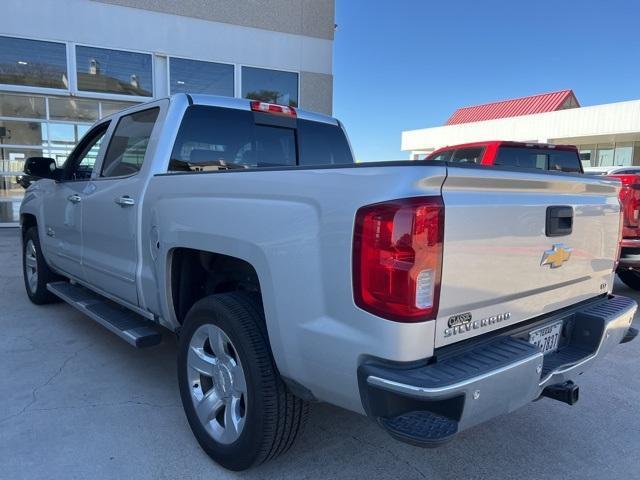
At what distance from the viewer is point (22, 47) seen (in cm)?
1079

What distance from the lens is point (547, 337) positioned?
8.11 feet

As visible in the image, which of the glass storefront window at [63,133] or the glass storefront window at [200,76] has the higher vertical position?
the glass storefront window at [200,76]

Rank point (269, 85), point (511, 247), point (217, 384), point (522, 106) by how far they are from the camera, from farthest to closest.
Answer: point (522, 106), point (269, 85), point (217, 384), point (511, 247)

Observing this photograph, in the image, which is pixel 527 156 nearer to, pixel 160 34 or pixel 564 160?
pixel 564 160

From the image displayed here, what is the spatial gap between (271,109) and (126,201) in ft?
4.38

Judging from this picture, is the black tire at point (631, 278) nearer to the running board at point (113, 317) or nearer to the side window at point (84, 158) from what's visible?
the running board at point (113, 317)

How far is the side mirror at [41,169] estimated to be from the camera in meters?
4.36

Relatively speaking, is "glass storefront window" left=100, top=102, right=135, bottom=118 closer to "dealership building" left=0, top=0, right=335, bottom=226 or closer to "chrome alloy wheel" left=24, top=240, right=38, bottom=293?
"dealership building" left=0, top=0, right=335, bottom=226

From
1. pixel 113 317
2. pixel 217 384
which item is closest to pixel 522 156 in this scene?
pixel 113 317

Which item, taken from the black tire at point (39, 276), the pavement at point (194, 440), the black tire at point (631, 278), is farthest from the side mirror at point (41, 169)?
the black tire at point (631, 278)

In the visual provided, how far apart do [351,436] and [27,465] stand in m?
1.75

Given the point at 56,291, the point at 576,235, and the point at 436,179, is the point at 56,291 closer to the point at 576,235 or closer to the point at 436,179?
the point at 436,179

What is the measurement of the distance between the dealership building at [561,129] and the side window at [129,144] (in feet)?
81.1

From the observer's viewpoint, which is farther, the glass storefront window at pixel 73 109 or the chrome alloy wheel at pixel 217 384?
the glass storefront window at pixel 73 109
